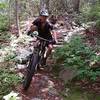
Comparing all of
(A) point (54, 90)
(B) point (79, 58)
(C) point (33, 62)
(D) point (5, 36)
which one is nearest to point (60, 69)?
(B) point (79, 58)

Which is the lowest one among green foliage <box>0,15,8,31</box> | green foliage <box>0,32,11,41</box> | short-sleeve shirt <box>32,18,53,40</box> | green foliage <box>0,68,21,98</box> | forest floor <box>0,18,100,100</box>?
forest floor <box>0,18,100,100</box>

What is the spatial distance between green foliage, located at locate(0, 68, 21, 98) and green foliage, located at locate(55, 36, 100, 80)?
177 centimetres

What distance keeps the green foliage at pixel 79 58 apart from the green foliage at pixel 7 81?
177 centimetres

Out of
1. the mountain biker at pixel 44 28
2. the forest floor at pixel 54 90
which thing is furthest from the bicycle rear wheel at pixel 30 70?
the mountain biker at pixel 44 28

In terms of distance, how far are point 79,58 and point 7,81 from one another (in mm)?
2479

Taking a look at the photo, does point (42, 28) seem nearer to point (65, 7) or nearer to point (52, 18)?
point (52, 18)

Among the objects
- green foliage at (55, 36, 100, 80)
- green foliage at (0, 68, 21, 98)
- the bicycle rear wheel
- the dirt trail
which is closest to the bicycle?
the bicycle rear wheel

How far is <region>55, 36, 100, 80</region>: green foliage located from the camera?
23.2ft

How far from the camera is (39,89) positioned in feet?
22.2

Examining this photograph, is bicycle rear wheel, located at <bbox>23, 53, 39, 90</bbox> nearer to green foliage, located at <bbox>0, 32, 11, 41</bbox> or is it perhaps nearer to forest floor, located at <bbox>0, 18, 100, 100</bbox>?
forest floor, located at <bbox>0, 18, 100, 100</bbox>

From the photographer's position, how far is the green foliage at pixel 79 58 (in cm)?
708

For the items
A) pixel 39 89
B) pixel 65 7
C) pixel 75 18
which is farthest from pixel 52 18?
pixel 39 89

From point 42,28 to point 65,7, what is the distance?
11.4 metres

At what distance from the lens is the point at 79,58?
7.84 m
